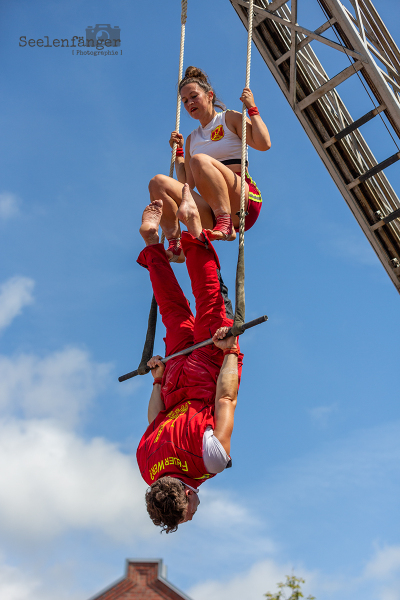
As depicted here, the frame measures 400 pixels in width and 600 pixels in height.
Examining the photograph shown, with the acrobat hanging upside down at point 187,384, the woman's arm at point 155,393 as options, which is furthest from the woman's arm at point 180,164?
the woman's arm at point 155,393

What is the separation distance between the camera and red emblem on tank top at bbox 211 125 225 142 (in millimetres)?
5121

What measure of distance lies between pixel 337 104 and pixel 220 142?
7.09 feet

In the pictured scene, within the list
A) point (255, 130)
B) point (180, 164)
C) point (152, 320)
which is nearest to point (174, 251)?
point (152, 320)

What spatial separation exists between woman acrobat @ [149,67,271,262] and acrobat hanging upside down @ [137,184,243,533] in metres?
0.16

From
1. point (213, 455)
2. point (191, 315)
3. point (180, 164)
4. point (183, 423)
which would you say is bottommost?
point (213, 455)

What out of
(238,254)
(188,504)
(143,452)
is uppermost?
(238,254)

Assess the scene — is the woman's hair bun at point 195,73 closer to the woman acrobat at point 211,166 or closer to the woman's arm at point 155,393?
the woman acrobat at point 211,166

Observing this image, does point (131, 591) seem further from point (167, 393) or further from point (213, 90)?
point (213, 90)

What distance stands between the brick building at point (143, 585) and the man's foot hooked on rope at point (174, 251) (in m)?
6.90

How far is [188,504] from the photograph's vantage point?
3.73 m

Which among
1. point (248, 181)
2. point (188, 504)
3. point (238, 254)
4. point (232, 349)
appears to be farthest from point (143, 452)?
point (248, 181)

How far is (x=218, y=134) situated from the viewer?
16.9ft

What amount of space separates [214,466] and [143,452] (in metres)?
0.53

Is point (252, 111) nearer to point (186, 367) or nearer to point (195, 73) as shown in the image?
point (195, 73)
